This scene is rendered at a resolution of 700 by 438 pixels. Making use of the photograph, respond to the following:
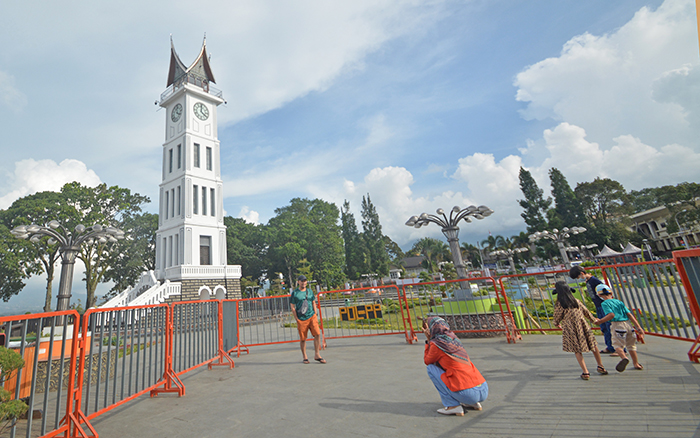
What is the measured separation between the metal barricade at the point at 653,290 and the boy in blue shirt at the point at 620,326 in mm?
1368

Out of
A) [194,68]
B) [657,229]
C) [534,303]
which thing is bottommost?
[534,303]

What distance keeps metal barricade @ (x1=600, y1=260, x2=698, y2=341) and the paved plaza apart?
35 cm

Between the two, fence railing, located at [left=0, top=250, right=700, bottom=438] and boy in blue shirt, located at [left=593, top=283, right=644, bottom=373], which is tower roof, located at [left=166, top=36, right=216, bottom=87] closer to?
fence railing, located at [left=0, top=250, right=700, bottom=438]

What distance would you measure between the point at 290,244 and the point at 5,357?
38947mm

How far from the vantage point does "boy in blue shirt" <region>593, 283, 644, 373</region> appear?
14.4 feet

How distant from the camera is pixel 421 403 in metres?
3.87

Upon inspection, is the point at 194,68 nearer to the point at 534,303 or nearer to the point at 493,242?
the point at 534,303

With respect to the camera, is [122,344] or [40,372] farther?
[40,372]

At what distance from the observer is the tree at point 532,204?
52.4 m

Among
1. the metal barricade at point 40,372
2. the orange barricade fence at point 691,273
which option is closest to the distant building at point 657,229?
the orange barricade fence at point 691,273

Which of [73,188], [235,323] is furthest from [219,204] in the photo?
[235,323]

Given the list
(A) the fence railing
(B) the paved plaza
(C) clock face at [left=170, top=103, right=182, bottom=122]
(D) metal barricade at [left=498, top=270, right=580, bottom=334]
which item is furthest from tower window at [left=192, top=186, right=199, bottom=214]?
(D) metal barricade at [left=498, top=270, right=580, bottom=334]

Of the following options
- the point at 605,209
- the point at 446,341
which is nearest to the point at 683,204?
the point at 605,209

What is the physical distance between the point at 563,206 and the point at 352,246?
34.9 m
